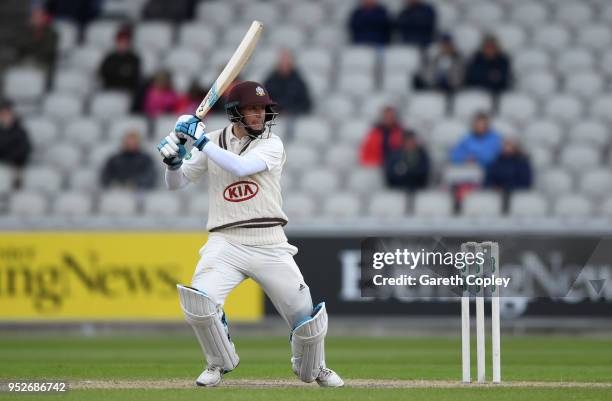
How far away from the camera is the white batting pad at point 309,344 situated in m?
8.20

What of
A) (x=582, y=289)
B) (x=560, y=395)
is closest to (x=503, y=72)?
(x=582, y=289)

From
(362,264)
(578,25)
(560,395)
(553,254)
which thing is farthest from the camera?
(578,25)

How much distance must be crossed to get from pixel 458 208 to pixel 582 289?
22.4ft

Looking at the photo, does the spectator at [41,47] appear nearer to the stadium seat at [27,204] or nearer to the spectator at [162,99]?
the spectator at [162,99]

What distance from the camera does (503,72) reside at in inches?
685

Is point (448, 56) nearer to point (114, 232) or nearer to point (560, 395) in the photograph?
point (114, 232)

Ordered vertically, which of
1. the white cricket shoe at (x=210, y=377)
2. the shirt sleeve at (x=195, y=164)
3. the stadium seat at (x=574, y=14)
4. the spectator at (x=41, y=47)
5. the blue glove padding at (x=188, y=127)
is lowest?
the white cricket shoe at (x=210, y=377)

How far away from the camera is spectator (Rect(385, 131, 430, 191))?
1580cm

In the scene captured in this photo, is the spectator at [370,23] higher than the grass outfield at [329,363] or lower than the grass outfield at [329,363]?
higher

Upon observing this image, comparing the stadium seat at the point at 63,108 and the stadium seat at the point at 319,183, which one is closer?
the stadium seat at the point at 319,183

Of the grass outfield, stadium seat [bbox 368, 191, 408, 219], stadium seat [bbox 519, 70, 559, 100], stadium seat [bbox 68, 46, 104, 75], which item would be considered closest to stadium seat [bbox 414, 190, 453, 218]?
stadium seat [bbox 368, 191, 408, 219]

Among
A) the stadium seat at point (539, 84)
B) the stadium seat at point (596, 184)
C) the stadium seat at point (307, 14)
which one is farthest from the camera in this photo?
the stadium seat at point (307, 14)

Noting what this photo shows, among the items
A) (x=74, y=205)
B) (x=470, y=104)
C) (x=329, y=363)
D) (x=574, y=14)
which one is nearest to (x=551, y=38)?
(x=574, y=14)

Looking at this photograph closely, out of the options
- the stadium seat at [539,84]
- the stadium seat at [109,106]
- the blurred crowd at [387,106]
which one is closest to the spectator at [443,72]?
the blurred crowd at [387,106]
